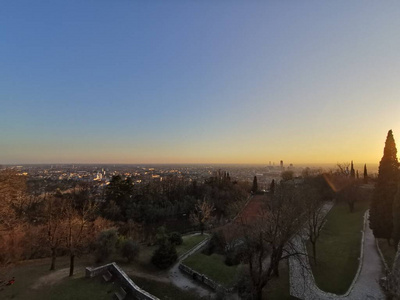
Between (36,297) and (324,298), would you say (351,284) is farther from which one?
(36,297)

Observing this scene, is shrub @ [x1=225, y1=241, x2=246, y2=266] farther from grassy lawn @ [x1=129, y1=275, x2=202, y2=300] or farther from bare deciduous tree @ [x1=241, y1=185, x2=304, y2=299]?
grassy lawn @ [x1=129, y1=275, x2=202, y2=300]

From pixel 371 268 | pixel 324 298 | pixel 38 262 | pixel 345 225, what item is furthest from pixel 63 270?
pixel 345 225

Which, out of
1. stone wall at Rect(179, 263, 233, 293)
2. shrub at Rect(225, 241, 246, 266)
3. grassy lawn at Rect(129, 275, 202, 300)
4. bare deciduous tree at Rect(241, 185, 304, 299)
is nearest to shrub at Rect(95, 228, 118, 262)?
grassy lawn at Rect(129, 275, 202, 300)

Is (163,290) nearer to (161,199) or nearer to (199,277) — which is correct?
(199,277)

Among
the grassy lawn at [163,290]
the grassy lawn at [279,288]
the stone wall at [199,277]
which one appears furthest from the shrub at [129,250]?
the grassy lawn at [279,288]

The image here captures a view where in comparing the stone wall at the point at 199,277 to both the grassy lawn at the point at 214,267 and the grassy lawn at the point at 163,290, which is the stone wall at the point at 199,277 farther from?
the grassy lawn at the point at 163,290
